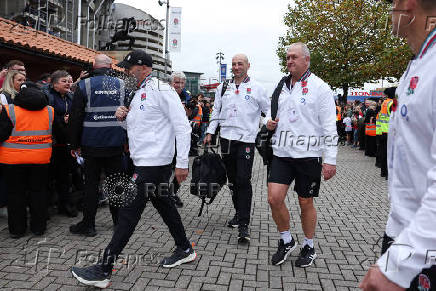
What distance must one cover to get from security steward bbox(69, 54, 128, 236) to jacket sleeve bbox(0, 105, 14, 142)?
695 mm

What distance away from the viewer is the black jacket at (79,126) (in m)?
4.61

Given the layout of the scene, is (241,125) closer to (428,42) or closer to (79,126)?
(79,126)

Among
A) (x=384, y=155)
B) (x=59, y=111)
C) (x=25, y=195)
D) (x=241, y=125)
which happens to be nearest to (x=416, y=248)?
(x=241, y=125)

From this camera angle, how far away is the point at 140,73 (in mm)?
3705

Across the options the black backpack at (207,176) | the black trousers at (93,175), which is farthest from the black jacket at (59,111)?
the black backpack at (207,176)

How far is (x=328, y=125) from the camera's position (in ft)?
12.4

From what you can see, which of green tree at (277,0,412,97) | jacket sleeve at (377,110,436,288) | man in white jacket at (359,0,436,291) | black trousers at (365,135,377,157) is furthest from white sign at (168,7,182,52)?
jacket sleeve at (377,110,436,288)

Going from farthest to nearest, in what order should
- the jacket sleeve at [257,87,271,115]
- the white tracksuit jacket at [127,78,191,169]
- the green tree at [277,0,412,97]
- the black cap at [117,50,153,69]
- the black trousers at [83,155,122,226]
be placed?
the green tree at [277,0,412,97], the jacket sleeve at [257,87,271,115], the black trousers at [83,155,122,226], the black cap at [117,50,153,69], the white tracksuit jacket at [127,78,191,169]

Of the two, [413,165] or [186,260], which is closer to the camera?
[413,165]

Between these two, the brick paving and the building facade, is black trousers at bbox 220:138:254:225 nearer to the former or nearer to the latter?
the brick paving

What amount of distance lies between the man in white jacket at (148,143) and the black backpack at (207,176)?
1.11m

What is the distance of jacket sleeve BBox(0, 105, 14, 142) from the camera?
14.9ft

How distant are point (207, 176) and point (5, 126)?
7.90 ft

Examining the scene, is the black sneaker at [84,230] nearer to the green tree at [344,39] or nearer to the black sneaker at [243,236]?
the black sneaker at [243,236]
